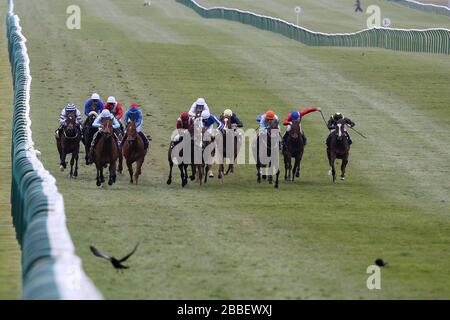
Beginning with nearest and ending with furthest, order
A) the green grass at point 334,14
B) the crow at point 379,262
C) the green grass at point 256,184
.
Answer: the green grass at point 256,184 < the crow at point 379,262 < the green grass at point 334,14

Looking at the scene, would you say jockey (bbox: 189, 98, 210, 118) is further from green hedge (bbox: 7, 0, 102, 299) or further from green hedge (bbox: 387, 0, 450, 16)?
green hedge (bbox: 387, 0, 450, 16)

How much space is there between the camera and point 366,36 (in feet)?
190

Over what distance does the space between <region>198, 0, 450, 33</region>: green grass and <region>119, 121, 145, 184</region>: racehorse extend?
4169cm

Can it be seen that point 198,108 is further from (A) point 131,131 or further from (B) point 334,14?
(B) point 334,14

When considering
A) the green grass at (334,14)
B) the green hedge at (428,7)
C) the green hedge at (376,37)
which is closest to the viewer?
the green hedge at (376,37)

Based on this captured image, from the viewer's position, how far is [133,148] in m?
25.6

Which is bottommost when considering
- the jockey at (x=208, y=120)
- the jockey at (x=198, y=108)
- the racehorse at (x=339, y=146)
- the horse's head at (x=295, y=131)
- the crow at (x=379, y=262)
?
the racehorse at (x=339, y=146)

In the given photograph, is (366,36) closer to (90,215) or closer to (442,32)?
(442,32)

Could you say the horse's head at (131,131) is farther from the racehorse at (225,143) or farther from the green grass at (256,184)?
the racehorse at (225,143)

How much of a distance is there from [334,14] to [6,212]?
205 feet

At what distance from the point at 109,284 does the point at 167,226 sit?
17.2 feet

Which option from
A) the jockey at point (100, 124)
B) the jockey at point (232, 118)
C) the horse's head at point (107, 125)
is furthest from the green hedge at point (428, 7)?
the horse's head at point (107, 125)

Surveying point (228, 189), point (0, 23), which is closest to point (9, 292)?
point (228, 189)

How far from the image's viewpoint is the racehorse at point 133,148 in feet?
83.6
